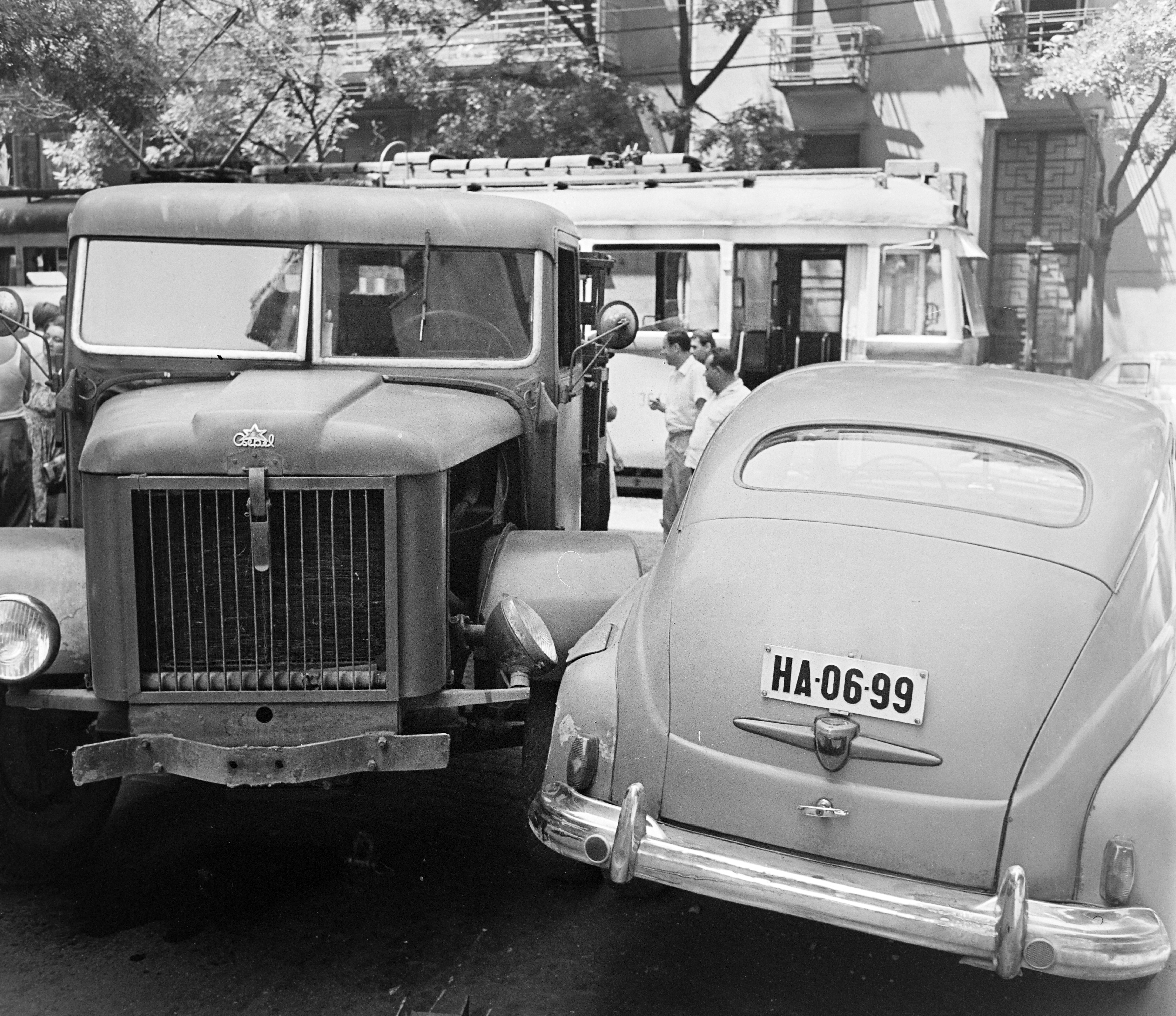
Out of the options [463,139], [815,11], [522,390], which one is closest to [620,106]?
[463,139]

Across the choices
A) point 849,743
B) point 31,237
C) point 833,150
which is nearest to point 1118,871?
point 849,743

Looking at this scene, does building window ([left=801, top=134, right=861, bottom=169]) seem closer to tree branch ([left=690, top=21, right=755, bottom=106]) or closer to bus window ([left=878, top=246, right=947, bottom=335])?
tree branch ([left=690, top=21, right=755, bottom=106])

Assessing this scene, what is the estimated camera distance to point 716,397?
30.3 feet

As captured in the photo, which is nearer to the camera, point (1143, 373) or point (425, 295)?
point (425, 295)

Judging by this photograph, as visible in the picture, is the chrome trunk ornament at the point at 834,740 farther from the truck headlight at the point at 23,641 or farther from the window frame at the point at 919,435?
the truck headlight at the point at 23,641

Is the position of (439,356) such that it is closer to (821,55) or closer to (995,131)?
(821,55)

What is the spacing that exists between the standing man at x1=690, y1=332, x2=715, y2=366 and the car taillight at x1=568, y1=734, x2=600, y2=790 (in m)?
5.67

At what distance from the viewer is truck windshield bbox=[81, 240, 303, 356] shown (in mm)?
5156

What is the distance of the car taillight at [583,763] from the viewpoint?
3953 millimetres

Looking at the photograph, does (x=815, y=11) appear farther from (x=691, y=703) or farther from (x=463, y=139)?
(x=691, y=703)

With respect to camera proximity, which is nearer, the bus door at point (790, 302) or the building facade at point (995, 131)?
the bus door at point (790, 302)

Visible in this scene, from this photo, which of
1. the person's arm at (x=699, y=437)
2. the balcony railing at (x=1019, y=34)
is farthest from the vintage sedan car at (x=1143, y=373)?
the balcony railing at (x=1019, y=34)

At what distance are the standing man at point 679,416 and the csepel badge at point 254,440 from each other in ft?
19.2

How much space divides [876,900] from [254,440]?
7.24 feet
